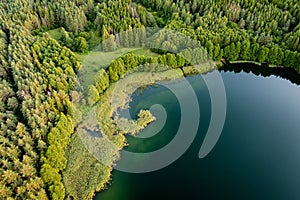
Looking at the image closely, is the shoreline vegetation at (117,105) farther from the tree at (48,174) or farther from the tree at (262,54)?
the tree at (48,174)

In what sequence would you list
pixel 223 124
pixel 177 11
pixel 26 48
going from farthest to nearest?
pixel 177 11
pixel 26 48
pixel 223 124

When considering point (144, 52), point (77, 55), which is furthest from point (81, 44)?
point (144, 52)

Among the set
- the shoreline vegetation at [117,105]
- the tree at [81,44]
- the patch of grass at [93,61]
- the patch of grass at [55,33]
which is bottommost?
the shoreline vegetation at [117,105]

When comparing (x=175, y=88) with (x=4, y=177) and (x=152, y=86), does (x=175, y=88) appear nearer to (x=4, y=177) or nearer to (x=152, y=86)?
(x=152, y=86)

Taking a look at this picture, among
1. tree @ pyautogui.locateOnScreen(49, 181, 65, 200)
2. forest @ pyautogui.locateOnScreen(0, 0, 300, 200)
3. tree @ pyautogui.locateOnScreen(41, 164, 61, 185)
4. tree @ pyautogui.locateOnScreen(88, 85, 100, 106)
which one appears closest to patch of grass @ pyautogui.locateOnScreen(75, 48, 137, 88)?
forest @ pyautogui.locateOnScreen(0, 0, 300, 200)

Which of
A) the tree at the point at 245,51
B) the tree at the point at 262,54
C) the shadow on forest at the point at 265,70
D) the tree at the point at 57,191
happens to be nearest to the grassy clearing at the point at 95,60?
the shadow on forest at the point at 265,70

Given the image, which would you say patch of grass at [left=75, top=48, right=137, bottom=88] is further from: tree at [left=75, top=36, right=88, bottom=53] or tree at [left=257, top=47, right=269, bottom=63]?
tree at [left=257, top=47, right=269, bottom=63]

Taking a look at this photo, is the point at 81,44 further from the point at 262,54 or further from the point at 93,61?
the point at 262,54

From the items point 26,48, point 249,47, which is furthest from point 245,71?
point 26,48
